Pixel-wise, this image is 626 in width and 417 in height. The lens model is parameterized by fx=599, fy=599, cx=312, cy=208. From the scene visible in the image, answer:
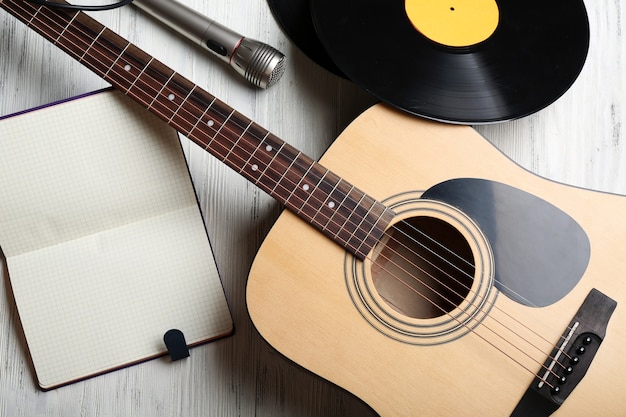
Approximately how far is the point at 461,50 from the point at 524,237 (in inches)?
11.7

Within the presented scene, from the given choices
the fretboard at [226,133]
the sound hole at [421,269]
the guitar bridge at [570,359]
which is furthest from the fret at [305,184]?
the guitar bridge at [570,359]

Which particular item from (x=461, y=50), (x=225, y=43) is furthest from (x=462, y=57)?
(x=225, y=43)

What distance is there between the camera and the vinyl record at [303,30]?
1065 millimetres

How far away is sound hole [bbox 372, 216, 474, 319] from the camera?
2.96ft

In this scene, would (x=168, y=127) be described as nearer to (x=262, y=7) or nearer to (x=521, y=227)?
(x=262, y=7)

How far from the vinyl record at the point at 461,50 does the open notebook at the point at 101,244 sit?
1.09 feet

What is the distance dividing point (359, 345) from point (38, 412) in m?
0.58

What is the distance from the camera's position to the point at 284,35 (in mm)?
1084

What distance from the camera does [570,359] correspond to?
0.79 m

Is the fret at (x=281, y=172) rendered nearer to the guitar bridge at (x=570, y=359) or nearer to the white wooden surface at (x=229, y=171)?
the white wooden surface at (x=229, y=171)

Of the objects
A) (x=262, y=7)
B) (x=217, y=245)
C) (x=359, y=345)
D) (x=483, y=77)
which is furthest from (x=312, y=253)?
(x=262, y=7)

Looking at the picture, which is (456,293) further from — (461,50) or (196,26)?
(196,26)

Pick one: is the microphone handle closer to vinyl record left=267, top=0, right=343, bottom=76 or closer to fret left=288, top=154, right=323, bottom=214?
vinyl record left=267, top=0, right=343, bottom=76

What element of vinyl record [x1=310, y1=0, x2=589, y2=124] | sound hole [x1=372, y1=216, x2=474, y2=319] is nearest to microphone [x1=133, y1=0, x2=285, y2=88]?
vinyl record [x1=310, y1=0, x2=589, y2=124]
